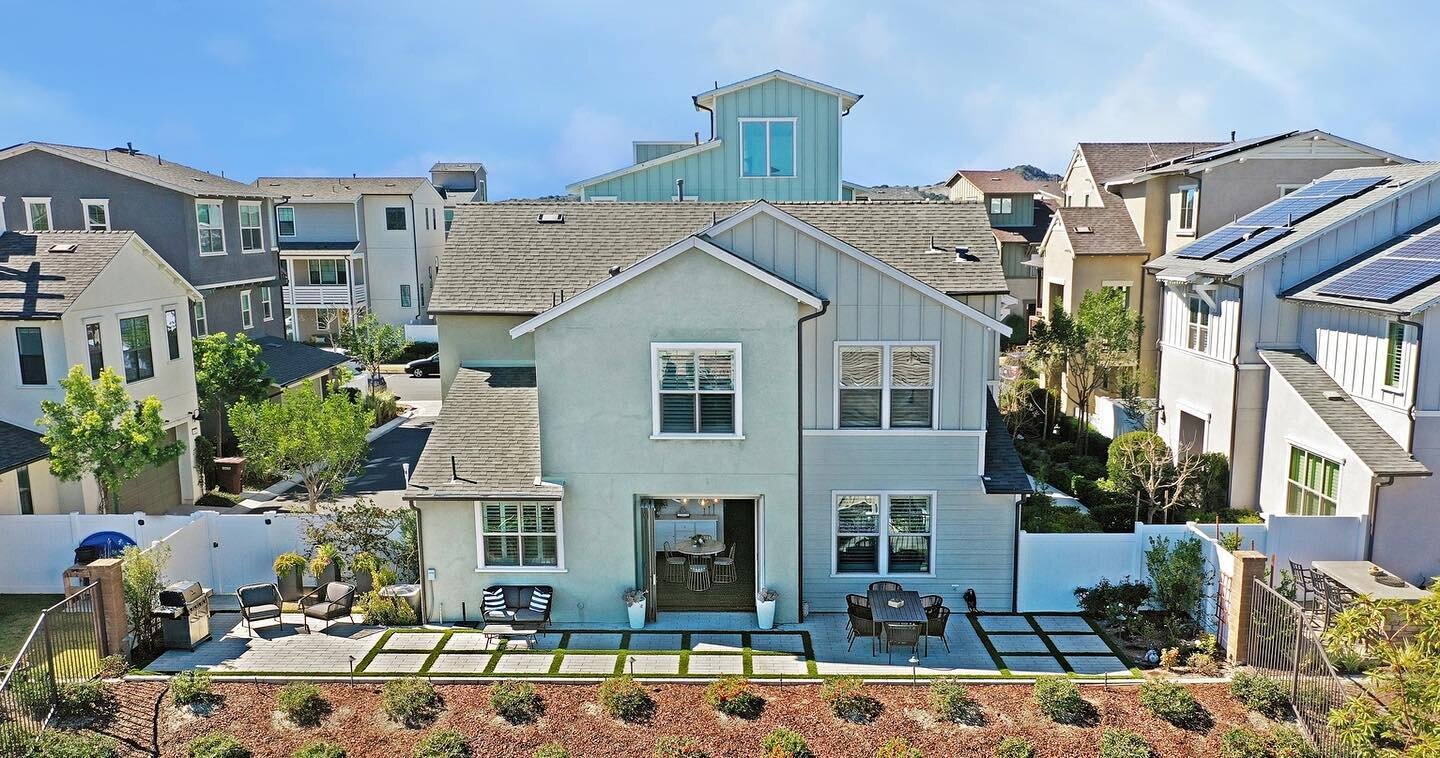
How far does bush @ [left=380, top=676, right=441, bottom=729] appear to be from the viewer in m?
13.8

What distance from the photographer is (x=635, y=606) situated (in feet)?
56.5

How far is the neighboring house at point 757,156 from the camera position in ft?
109

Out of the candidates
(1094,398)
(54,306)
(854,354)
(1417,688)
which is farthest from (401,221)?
(1417,688)

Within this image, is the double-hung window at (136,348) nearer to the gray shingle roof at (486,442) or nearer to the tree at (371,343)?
the gray shingle roof at (486,442)

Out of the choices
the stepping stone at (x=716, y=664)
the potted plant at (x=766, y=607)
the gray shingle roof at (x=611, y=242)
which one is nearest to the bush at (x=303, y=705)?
the stepping stone at (x=716, y=664)

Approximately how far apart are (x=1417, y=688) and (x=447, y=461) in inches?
586

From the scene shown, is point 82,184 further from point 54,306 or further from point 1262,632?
point 1262,632

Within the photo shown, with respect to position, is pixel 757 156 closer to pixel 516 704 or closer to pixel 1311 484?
pixel 1311 484

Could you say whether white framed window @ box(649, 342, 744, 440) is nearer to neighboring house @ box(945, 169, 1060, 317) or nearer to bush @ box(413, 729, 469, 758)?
bush @ box(413, 729, 469, 758)

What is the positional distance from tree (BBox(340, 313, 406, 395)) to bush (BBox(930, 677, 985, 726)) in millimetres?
33817

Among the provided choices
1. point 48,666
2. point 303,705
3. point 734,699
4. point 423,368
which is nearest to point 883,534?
point 734,699

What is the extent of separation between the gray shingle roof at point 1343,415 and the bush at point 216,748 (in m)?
19.5

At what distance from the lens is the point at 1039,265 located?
3944 centimetres

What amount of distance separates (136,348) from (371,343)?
19412 millimetres
